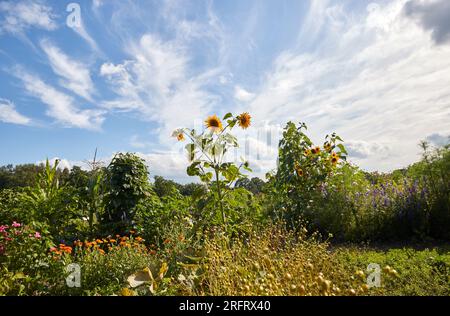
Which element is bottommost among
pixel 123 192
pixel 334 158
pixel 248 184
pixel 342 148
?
pixel 123 192

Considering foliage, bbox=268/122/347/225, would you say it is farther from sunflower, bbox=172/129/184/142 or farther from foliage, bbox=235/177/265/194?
sunflower, bbox=172/129/184/142

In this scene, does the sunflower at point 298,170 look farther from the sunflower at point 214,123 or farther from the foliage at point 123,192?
the foliage at point 123,192

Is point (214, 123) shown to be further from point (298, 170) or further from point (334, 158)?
point (334, 158)

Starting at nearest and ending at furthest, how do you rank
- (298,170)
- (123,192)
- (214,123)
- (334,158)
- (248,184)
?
(214,123) → (123,192) → (298,170) → (334,158) → (248,184)

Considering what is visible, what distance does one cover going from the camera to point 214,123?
498 centimetres

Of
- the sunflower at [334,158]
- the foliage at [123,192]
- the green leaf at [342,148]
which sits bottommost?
the foliage at [123,192]

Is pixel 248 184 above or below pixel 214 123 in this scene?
below

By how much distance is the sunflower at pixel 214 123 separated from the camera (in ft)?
16.3

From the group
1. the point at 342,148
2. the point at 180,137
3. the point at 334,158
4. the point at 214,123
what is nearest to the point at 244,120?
the point at 214,123

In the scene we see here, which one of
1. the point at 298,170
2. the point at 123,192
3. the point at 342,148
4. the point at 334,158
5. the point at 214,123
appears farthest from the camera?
the point at 342,148

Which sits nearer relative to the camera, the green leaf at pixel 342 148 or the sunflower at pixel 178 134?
the sunflower at pixel 178 134

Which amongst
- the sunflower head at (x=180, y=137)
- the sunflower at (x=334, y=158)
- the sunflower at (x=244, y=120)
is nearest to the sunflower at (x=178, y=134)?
the sunflower head at (x=180, y=137)
